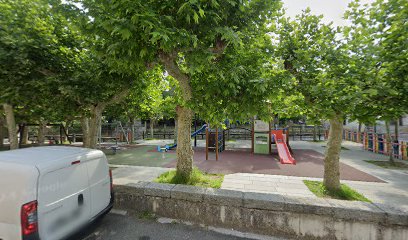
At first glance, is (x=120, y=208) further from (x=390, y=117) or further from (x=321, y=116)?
(x=390, y=117)

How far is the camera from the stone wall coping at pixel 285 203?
10.8 ft

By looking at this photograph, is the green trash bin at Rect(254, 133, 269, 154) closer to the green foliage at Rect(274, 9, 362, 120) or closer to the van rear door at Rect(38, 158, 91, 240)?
the green foliage at Rect(274, 9, 362, 120)

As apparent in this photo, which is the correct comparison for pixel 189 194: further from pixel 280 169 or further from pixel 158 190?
pixel 280 169

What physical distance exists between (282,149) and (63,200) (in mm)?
11357

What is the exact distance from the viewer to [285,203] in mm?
3613

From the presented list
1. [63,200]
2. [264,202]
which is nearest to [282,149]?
[264,202]

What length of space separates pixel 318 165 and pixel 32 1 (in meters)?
13.6

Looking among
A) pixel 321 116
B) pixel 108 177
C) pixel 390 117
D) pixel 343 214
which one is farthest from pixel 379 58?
pixel 108 177

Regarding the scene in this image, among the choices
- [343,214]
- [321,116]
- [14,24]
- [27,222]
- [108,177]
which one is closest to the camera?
[27,222]

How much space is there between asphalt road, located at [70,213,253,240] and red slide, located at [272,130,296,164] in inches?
315

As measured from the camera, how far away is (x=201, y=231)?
3.82 m

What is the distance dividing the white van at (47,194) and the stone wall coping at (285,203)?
4.54ft

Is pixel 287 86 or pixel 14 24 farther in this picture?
pixel 14 24

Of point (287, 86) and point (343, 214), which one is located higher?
point (287, 86)
